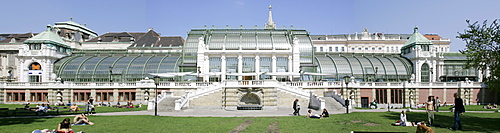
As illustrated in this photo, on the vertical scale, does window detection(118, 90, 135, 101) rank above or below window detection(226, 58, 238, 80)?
below

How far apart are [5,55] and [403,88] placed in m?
85.4

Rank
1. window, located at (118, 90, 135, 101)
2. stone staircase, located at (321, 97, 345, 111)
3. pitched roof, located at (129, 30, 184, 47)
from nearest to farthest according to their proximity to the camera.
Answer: stone staircase, located at (321, 97, 345, 111) → window, located at (118, 90, 135, 101) → pitched roof, located at (129, 30, 184, 47)

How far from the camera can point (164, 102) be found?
41.3 meters

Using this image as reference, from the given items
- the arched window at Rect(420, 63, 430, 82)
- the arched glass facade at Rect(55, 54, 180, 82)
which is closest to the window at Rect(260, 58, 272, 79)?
the arched glass facade at Rect(55, 54, 180, 82)

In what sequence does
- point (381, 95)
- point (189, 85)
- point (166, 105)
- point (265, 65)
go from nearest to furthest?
point (166, 105) → point (189, 85) → point (381, 95) → point (265, 65)

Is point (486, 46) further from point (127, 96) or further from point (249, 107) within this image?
point (127, 96)

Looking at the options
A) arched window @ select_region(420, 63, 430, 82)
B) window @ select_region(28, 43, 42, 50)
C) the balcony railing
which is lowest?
the balcony railing

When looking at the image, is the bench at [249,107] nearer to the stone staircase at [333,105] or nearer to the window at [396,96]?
the stone staircase at [333,105]

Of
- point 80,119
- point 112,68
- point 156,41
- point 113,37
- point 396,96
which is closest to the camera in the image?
point 80,119

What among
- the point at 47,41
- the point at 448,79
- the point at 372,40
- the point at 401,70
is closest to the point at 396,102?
the point at 401,70

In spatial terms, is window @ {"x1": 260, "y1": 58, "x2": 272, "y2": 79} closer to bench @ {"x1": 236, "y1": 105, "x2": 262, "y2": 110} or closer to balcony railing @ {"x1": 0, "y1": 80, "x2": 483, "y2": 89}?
balcony railing @ {"x1": 0, "y1": 80, "x2": 483, "y2": 89}

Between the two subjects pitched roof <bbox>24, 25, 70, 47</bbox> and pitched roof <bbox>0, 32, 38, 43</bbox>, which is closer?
pitched roof <bbox>24, 25, 70, 47</bbox>

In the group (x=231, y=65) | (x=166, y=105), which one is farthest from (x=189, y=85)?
(x=166, y=105)

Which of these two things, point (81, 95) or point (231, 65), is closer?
point (81, 95)
